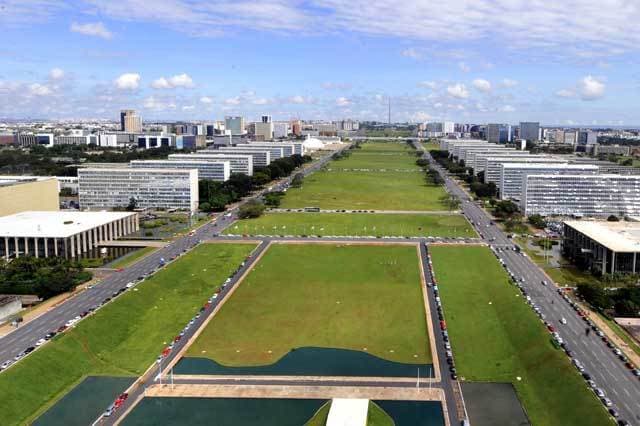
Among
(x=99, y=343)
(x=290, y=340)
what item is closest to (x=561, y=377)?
(x=290, y=340)

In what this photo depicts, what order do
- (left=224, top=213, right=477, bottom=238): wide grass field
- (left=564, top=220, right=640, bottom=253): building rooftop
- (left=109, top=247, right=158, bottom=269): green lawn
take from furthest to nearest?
(left=224, top=213, right=477, bottom=238): wide grass field < (left=109, top=247, right=158, bottom=269): green lawn < (left=564, top=220, right=640, bottom=253): building rooftop

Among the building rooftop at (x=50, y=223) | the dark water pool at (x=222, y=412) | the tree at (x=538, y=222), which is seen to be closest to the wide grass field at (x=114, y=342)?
the dark water pool at (x=222, y=412)

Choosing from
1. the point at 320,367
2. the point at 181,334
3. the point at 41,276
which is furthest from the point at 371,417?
the point at 41,276

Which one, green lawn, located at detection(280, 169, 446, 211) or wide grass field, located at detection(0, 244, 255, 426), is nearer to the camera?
wide grass field, located at detection(0, 244, 255, 426)

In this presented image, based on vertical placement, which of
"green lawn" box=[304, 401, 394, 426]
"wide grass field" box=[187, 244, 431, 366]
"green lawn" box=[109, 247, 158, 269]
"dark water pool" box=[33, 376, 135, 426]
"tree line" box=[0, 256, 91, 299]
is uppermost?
"tree line" box=[0, 256, 91, 299]

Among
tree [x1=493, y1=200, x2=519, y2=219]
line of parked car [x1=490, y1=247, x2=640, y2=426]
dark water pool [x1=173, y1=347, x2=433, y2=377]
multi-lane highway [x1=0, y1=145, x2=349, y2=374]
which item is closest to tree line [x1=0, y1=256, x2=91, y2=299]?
multi-lane highway [x1=0, y1=145, x2=349, y2=374]

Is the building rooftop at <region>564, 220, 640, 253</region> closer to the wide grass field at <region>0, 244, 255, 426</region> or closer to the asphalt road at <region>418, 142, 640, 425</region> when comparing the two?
the asphalt road at <region>418, 142, 640, 425</region>

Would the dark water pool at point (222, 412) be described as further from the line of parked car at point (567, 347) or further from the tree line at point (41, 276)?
the tree line at point (41, 276)
